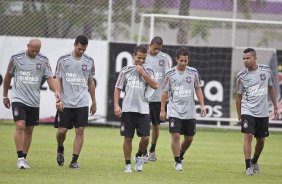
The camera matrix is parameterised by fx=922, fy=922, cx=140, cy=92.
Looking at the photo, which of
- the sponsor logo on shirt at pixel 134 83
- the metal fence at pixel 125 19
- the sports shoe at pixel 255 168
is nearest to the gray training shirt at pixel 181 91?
the sponsor logo on shirt at pixel 134 83

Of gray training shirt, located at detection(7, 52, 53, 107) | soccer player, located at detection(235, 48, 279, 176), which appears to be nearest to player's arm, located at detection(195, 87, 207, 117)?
soccer player, located at detection(235, 48, 279, 176)

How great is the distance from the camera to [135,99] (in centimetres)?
1408

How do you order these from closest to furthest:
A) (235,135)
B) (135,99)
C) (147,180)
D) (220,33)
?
(147,180) < (135,99) < (235,135) < (220,33)

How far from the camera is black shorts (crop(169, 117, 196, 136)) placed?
14.8 meters

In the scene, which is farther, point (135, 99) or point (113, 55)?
point (113, 55)

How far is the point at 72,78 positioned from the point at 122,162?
1.97 m

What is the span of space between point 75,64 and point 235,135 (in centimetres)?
983

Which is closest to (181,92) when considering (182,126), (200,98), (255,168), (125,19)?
(200,98)

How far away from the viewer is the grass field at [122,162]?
13086mm

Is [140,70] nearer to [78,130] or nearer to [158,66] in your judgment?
[78,130]

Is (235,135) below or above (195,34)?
below

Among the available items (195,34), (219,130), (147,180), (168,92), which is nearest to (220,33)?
(195,34)

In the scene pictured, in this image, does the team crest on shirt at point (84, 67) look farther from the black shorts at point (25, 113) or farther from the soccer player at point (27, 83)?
the black shorts at point (25, 113)

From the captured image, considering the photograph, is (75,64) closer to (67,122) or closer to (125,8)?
(67,122)
